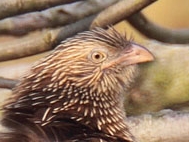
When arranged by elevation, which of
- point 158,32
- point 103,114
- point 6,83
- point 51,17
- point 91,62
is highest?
point 51,17

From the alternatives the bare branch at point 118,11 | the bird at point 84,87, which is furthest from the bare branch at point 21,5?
the bird at point 84,87

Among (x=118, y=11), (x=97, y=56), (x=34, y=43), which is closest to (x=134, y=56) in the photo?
(x=97, y=56)

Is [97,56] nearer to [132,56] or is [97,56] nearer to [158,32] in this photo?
[132,56]

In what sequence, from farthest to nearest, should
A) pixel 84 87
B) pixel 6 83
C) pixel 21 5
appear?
pixel 6 83 → pixel 21 5 → pixel 84 87

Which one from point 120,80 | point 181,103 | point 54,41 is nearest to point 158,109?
point 181,103

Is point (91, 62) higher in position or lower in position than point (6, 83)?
lower

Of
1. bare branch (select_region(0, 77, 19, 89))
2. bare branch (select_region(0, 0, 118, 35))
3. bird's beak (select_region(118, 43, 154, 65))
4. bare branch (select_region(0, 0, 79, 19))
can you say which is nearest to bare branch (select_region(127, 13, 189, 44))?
bare branch (select_region(0, 0, 118, 35))
